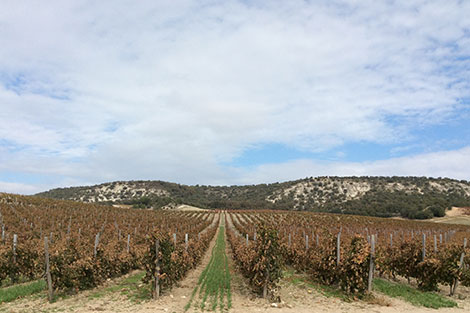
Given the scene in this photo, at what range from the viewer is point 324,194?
110 m

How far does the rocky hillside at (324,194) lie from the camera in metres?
84.6

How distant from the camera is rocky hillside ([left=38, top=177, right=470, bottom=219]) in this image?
8456cm

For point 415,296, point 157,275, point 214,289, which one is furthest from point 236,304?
point 415,296

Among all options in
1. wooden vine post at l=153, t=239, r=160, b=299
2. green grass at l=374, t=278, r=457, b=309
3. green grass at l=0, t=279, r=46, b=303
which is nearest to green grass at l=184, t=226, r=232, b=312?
wooden vine post at l=153, t=239, r=160, b=299

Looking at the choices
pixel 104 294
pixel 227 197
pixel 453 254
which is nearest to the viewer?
pixel 104 294

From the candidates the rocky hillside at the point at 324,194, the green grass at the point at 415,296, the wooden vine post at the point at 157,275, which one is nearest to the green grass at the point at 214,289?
the wooden vine post at the point at 157,275

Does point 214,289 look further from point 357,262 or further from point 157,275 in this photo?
point 357,262

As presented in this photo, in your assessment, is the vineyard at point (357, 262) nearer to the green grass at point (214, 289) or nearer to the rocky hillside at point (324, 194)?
the green grass at point (214, 289)

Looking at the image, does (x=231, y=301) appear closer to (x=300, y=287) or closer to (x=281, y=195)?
(x=300, y=287)

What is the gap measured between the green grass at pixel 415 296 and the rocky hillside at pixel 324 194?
A: 7309 centimetres

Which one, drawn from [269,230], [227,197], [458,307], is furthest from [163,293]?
[227,197]

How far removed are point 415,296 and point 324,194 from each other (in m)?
103

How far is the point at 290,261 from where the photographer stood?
59.1 feet

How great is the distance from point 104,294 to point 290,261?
10.7m
